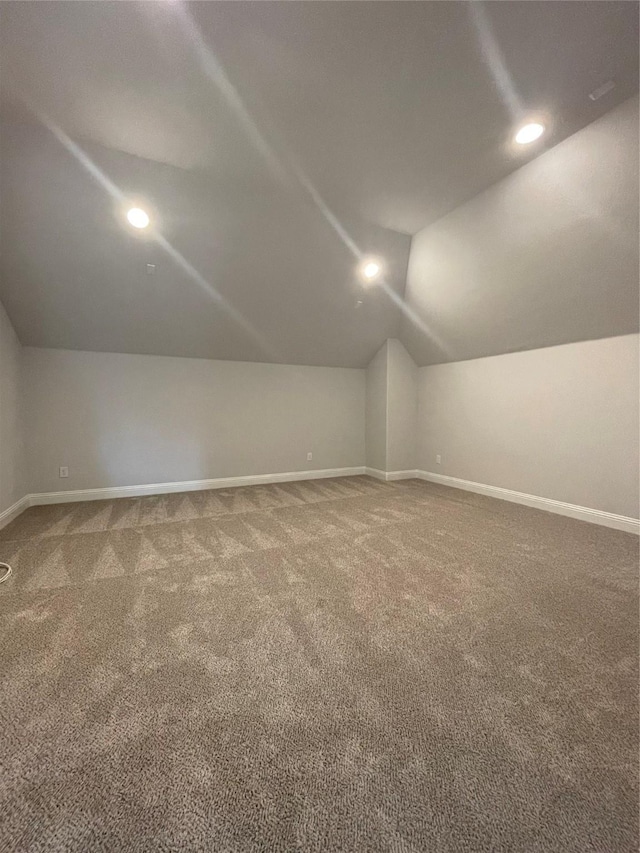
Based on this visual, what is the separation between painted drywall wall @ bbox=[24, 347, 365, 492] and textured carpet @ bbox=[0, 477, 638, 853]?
5.84ft

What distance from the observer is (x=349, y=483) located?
5.02 m

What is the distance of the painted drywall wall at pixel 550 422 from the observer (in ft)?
10.0

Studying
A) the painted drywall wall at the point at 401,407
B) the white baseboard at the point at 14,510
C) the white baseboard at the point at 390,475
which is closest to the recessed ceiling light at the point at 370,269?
the painted drywall wall at the point at 401,407

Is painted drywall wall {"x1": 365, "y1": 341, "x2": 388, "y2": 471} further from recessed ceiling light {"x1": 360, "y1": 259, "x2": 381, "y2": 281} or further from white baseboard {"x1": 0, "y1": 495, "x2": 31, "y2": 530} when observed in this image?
white baseboard {"x1": 0, "y1": 495, "x2": 31, "y2": 530}

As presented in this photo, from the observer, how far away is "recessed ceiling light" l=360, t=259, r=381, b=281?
12.3 ft

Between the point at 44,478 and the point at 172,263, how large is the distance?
2.96 m

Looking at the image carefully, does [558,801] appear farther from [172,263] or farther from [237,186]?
[172,263]

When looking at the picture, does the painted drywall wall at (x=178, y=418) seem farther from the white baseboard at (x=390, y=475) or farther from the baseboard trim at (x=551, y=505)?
the baseboard trim at (x=551, y=505)

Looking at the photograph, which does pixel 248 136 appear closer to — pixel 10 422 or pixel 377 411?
pixel 10 422

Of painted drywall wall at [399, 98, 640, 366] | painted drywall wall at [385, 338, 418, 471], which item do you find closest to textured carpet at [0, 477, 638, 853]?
painted drywall wall at [399, 98, 640, 366]

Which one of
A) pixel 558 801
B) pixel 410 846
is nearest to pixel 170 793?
pixel 410 846

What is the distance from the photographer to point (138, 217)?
2.84 metres

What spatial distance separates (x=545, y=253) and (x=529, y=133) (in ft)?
3.50

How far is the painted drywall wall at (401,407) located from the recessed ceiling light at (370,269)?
1.38 m
